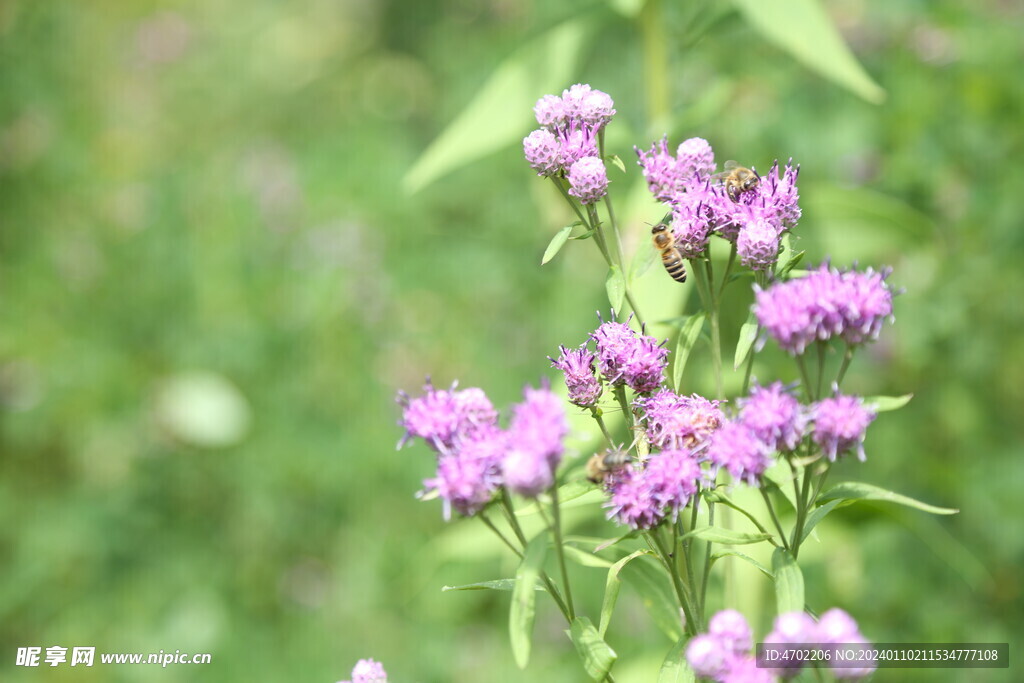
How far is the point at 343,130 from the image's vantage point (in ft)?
17.9

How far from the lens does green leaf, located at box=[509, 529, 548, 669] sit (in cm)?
102

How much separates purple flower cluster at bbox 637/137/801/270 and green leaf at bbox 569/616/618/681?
50cm

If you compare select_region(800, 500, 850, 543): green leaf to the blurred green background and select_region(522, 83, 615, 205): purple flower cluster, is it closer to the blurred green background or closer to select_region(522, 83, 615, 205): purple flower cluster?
select_region(522, 83, 615, 205): purple flower cluster

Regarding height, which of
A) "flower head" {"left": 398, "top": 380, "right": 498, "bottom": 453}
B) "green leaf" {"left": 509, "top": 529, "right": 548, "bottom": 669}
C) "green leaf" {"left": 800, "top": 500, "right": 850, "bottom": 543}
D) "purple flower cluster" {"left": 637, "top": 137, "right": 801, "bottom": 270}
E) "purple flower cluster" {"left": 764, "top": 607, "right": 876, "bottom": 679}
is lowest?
"purple flower cluster" {"left": 764, "top": 607, "right": 876, "bottom": 679}

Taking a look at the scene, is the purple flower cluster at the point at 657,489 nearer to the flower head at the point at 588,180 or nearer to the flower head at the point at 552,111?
the flower head at the point at 588,180

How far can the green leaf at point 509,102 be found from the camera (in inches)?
87.4

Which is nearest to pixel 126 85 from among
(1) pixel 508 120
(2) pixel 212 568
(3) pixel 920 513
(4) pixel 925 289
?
(2) pixel 212 568

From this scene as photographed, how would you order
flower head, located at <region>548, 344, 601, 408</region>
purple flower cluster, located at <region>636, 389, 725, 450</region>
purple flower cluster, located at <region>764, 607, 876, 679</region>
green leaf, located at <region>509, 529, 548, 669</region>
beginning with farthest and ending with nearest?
1. flower head, located at <region>548, 344, 601, 408</region>
2. purple flower cluster, located at <region>636, 389, 725, 450</region>
3. green leaf, located at <region>509, 529, 548, 669</region>
4. purple flower cluster, located at <region>764, 607, 876, 679</region>

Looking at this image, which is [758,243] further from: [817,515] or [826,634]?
[826,634]

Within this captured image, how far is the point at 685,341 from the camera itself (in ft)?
4.25

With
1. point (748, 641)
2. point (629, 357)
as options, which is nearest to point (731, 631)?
point (748, 641)

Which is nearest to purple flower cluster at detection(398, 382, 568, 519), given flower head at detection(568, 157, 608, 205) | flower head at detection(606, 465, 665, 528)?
flower head at detection(606, 465, 665, 528)

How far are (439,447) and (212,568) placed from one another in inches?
116

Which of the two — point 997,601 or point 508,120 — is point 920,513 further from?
point 508,120
